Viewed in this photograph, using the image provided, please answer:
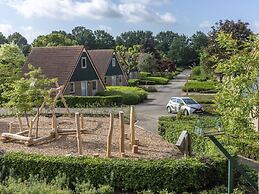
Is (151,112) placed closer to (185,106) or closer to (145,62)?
(185,106)

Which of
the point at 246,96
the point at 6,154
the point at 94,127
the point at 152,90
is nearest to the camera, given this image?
the point at 246,96

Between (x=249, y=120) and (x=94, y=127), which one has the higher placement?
(x=249, y=120)

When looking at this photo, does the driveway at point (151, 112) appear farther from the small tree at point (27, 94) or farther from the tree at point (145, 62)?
the tree at point (145, 62)

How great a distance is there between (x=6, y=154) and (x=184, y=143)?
722cm

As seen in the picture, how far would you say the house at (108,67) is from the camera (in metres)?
54.1

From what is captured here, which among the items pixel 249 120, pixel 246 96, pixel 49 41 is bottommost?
pixel 249 120

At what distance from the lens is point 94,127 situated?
76.6ft

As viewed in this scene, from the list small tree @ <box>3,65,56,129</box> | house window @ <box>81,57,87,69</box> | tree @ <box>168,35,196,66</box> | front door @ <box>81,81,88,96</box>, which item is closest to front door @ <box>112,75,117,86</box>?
front door @ <box>81,81,88,96</box>

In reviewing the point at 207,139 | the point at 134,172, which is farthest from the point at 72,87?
the point at 134,172

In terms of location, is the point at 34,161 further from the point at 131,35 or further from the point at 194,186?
the point at 131,35

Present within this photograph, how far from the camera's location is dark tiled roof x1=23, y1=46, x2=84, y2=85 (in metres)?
41.2

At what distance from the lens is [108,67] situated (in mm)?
54438

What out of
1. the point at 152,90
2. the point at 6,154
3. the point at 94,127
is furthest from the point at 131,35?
the point at 6,154

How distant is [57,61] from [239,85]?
3528cm
